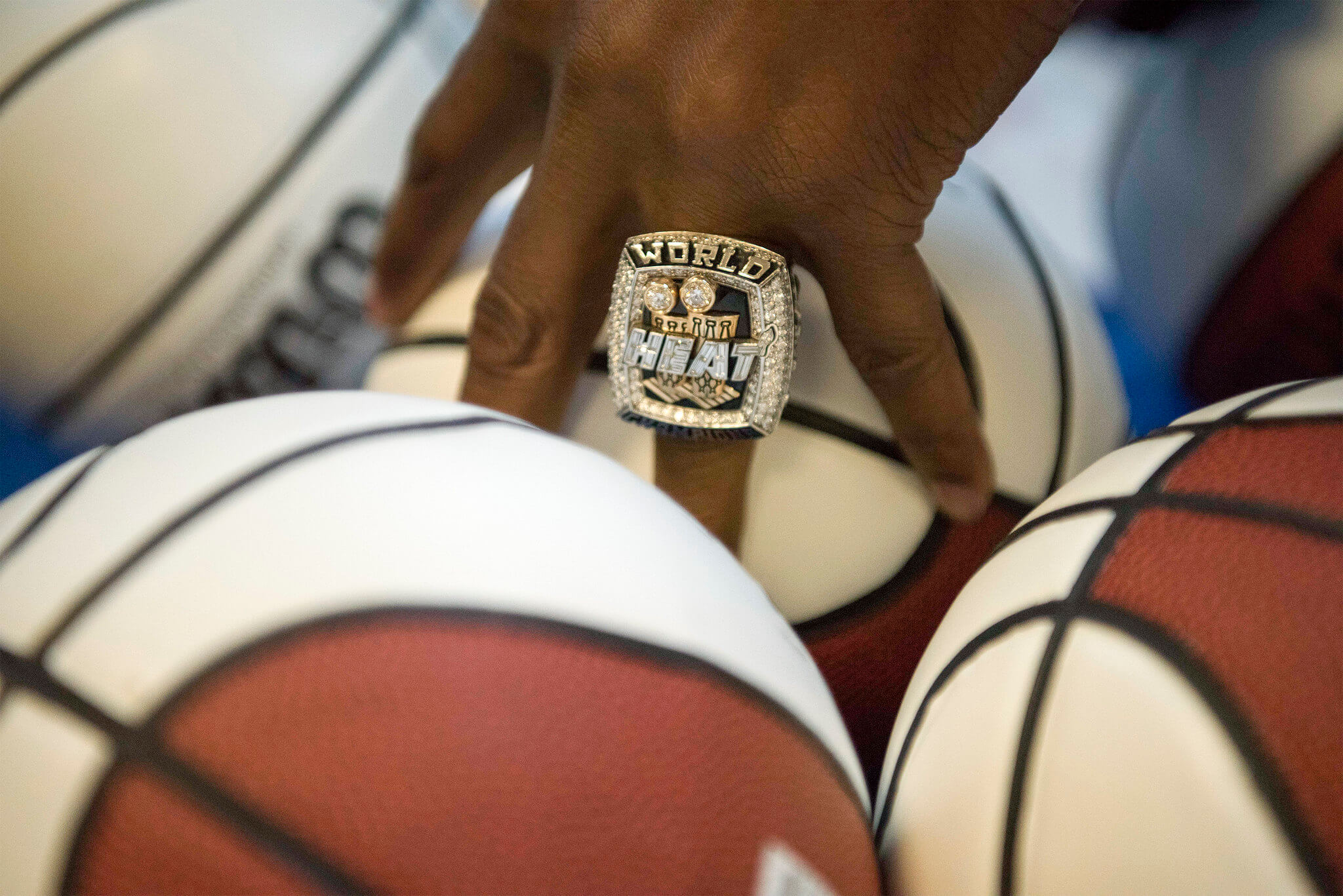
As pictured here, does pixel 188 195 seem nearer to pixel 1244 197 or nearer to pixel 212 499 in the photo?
pixel 212 499

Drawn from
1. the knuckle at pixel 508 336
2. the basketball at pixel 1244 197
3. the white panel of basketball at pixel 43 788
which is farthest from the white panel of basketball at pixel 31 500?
the basketball at pixel 1244 197

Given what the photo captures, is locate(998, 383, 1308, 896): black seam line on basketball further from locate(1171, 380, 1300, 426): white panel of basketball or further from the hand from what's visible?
the hand

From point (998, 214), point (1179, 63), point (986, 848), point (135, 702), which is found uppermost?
point (1179, 63)

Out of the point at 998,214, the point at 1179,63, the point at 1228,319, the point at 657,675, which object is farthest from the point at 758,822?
the point at 1179,63

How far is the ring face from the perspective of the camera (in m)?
→ 0.55

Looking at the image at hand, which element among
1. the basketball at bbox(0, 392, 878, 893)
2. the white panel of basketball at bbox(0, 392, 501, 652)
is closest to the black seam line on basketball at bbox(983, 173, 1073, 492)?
the basketball at bbox(0, 392, 878, 893)

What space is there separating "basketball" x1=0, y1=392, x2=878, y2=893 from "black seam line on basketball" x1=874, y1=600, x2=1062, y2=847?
6 centimetres

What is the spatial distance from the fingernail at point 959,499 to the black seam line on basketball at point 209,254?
0.61m

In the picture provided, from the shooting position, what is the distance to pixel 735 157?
537 mm

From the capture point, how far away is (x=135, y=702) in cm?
34

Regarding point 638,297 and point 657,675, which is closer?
point 657,675

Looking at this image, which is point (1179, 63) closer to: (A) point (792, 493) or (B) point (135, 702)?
(A) point (792, 493)

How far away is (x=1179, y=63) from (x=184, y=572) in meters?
0.99

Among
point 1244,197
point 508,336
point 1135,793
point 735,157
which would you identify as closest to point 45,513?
point 508,336
